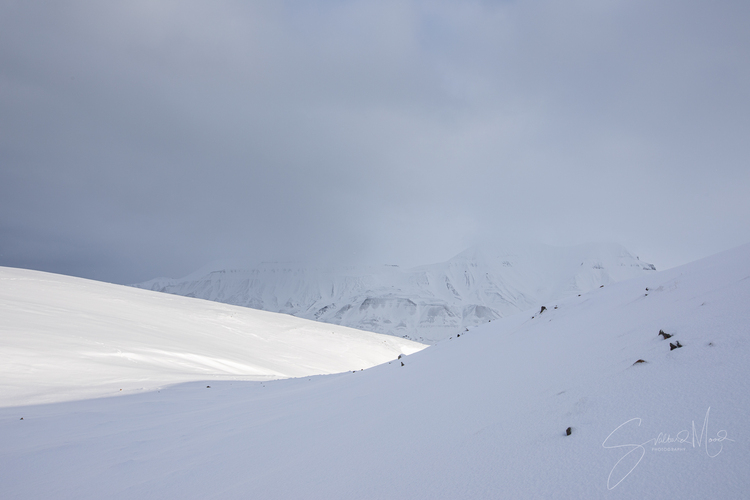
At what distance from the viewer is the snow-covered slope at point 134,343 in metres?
9.18

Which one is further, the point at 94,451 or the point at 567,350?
the point at 94,451

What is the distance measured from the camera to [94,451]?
4.62 metres

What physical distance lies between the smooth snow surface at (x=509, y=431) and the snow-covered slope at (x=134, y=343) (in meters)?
4.01

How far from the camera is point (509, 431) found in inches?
92.6

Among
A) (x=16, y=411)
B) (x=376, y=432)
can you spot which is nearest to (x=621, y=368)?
(x=376, y=432)

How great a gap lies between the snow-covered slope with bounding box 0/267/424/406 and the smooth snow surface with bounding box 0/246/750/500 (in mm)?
4014

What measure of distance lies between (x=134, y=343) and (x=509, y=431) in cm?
1501

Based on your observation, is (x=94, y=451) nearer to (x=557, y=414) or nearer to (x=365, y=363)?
(x=557, y=414)

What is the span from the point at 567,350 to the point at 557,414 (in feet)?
4.93

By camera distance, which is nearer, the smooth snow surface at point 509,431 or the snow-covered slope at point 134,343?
the smooth snow surface at point 509,431

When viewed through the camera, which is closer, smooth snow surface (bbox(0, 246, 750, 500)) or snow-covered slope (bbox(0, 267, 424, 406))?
smooth snow surface (bbox(0, 246, 750, 500))

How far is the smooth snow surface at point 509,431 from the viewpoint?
5.55 ft

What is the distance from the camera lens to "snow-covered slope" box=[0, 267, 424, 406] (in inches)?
361

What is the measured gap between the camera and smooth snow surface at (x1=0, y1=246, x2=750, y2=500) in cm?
169
